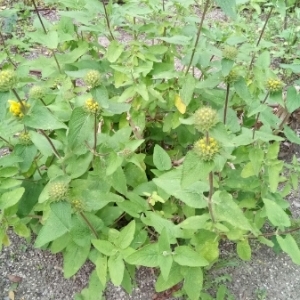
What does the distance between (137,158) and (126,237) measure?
1.18 ft

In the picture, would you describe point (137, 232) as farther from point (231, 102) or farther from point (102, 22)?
point (102, 22)

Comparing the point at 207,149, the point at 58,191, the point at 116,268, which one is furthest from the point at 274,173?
the point at 58,191

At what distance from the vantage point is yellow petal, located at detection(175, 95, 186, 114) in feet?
5.68

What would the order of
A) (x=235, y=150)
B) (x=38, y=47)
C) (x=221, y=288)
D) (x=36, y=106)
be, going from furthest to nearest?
(x=38, y=47), (x=221, y=288), (x=235, y=150), (x=36, y=106)

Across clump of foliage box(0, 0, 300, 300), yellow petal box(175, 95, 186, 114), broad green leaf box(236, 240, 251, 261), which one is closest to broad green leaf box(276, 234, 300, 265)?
clump of foliage box(0, 0, 300, 300)

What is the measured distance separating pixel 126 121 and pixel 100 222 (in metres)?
0.48

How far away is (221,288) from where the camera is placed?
1.81m

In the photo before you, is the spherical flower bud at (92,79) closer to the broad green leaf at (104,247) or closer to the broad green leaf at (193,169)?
the broad green leaf at (193,169)

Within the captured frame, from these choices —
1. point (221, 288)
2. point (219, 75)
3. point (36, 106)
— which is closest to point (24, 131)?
point (36, 106)

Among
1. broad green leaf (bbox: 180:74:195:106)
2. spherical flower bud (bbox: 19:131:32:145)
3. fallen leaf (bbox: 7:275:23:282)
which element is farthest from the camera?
fallen leaf (bbox: 7:275:23:282)

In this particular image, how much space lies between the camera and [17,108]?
1343 millimetres

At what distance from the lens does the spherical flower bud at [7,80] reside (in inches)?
49.4

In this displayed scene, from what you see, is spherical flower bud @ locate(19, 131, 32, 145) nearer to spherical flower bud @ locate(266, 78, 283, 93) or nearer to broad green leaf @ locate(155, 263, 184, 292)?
broad green leaf @ locate(155, 263, 184, 292)

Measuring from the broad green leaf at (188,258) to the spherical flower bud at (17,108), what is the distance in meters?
0.67
